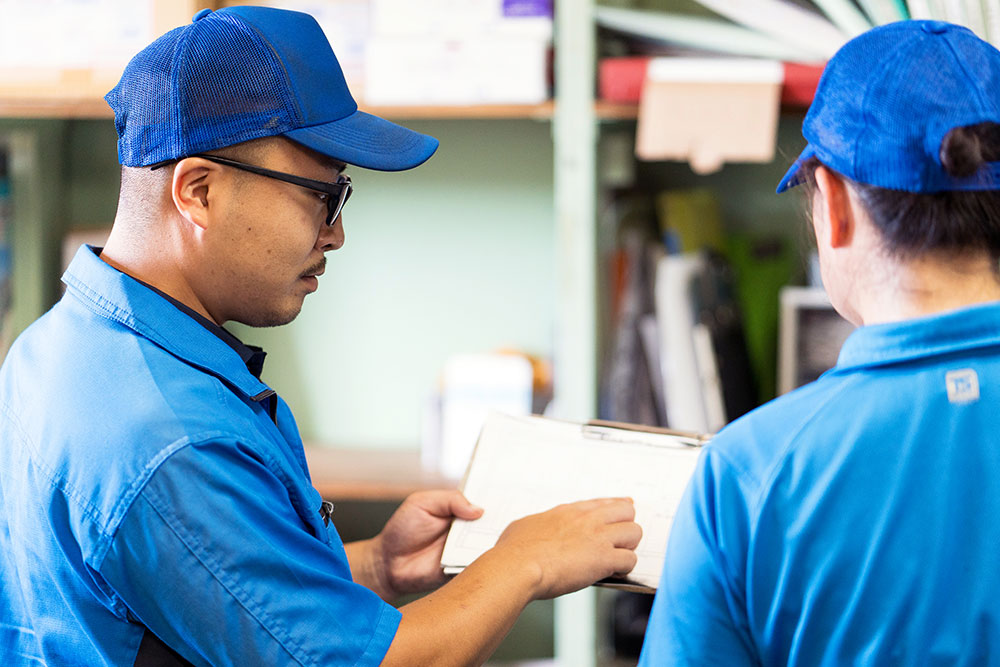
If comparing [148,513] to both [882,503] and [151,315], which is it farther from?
[882,503]

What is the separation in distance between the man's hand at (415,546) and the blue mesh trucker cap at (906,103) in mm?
636

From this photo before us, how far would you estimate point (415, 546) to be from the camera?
1.17m

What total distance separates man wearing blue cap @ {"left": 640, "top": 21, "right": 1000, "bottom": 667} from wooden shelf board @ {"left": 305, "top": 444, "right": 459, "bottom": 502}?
3.76ft

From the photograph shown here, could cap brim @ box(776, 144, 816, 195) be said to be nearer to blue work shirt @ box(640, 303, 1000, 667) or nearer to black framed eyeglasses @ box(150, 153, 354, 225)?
blue work shirt @ box(640, 303, 1000, 667)

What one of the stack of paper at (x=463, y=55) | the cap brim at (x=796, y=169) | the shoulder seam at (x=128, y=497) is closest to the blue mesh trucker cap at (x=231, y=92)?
the shoulder seam at (x=128, y=497)

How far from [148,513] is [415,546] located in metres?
0.47

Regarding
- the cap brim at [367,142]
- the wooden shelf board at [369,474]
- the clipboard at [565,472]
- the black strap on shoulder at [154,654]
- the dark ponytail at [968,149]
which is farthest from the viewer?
the wooden shelf board at [369,474]

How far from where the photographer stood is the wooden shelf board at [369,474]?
182 centimetres

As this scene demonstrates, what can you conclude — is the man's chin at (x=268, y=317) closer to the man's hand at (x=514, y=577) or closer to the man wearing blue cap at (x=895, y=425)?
the man's hand at (x=514, y=577)

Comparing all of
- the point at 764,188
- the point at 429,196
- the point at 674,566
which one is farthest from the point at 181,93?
the point at 764,188

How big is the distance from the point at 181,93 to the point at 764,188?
1552 mm

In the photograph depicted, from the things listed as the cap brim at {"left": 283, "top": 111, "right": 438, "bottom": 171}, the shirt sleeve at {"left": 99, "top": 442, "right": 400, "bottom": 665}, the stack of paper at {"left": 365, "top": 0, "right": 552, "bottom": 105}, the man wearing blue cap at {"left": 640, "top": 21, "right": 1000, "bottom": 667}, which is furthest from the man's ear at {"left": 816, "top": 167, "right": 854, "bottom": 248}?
the stack of paper at {"left": 365, "top": 0, "right": 552, "bottom": 105}

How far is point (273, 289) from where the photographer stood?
0.94 m

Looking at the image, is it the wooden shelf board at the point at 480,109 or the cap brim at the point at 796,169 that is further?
the wooden shelf board at the point at 480,109
